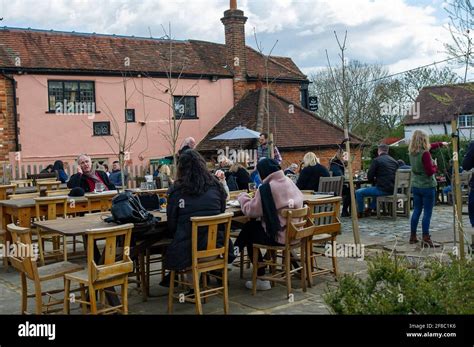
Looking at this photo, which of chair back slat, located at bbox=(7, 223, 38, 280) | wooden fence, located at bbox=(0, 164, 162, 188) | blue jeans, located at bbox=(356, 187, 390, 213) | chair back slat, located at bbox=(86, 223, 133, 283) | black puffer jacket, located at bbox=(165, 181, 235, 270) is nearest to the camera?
chair back slat, located at bbox=(86, 223, 133, 283)

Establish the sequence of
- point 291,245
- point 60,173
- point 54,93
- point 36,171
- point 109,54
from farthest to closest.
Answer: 1. point 109,54
2. point 54,93
3. point 36,171
4. point 60,173
5. point 291,245

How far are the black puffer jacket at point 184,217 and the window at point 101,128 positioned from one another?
1641 cm

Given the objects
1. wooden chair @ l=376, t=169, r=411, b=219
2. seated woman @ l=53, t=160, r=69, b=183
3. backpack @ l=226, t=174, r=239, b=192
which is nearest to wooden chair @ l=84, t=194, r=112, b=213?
backpack @ l=226, t=174, r=239, b=192

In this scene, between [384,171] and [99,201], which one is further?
[384,171]

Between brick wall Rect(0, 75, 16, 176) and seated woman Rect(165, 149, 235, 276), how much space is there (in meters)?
15.2

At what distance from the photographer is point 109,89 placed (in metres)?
21.8

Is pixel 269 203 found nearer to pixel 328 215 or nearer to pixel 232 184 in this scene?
pixel 328 215

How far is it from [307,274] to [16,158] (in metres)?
15.4

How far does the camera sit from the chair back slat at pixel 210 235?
5441 mm

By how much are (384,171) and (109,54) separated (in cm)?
1415

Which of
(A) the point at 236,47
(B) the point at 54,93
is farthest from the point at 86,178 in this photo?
(A) the point at 236,47

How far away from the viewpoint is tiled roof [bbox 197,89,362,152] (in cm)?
2167

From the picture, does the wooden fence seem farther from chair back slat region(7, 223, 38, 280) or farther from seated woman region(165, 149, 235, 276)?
chair back slat region(7, 223, 38, 280)

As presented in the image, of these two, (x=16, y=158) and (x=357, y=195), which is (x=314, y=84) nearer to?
(x=16, y=158)
